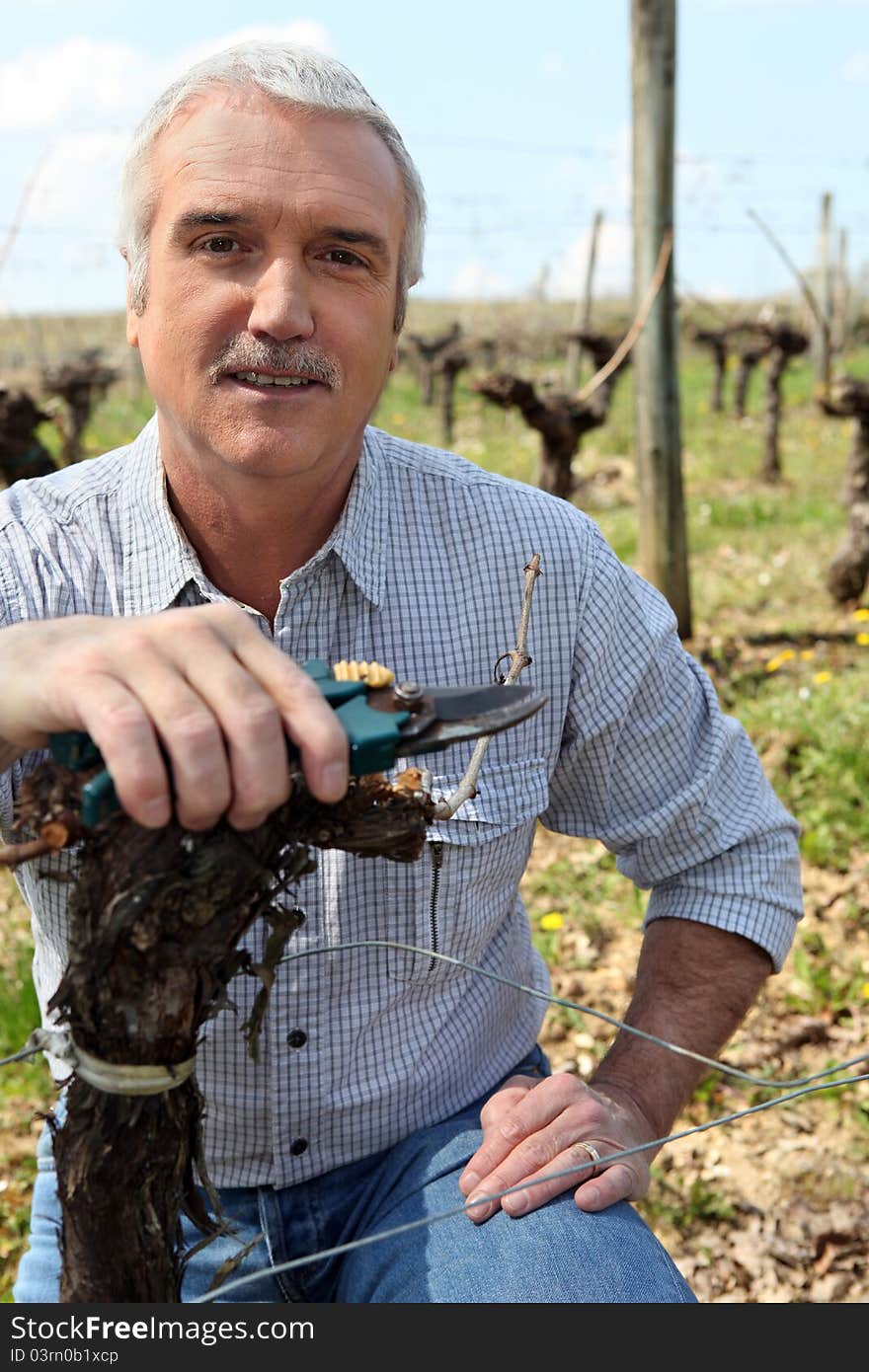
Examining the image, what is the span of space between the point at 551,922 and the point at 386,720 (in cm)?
334

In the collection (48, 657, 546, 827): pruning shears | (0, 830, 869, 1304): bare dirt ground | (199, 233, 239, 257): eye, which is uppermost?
(199, 233, 239, 257): eye

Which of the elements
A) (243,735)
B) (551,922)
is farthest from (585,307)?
(243,735)

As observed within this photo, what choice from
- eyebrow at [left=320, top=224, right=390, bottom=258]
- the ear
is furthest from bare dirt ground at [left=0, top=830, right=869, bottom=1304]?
eyebrow at [left=320, top=224, right=390, bottom=258]

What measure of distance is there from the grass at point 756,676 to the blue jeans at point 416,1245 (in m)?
1.31

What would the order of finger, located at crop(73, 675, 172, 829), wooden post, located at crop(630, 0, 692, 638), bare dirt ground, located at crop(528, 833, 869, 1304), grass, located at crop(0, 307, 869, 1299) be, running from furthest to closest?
wooden post, located at crop(630, 0, 692, 638), grass, located at crop(0, 307, 869, 1299), bare dirt ground, located at crop(528, 833, 869, 1304), finger, located at crop(73, 675, 172, 829)

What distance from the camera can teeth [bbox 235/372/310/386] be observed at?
194 centimetres

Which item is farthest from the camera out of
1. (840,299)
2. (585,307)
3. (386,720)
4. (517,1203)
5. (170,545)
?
(840,299)

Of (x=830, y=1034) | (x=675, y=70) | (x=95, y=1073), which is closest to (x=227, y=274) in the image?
(x=95, y=1073)

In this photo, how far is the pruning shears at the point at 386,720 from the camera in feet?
3.93

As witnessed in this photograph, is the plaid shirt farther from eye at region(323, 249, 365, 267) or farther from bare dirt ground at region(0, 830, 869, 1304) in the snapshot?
bare dirt ground at region(0, 830, 869, 1304)

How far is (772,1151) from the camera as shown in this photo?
11.2 feet

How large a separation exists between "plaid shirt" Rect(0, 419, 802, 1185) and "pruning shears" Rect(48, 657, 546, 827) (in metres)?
0.73

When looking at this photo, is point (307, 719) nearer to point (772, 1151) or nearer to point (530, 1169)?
point (530, 1169)

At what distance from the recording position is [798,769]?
5.26 metres
